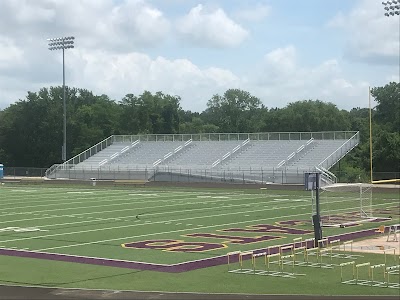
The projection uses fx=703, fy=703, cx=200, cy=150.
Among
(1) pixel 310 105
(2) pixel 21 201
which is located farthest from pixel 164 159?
(1) pixel 310 105

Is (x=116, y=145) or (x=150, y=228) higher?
(x=116, y=145)

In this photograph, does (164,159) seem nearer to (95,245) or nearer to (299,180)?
(299,180)

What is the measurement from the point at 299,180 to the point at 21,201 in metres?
22.1

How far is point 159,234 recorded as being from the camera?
73.3 ft

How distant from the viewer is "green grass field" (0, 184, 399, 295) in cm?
1373

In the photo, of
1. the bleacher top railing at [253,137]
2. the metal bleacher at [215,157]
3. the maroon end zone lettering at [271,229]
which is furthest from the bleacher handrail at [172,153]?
the maroon end zone lettering at [271,229]

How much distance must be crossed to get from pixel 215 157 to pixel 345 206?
31.7 meters

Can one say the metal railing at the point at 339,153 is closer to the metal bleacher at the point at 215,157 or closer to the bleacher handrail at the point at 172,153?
the metal bleacher at the point at 215,157

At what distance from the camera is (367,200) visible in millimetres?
36250

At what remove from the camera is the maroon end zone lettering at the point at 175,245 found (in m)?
18.7

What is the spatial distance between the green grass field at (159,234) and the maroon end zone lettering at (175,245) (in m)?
0.03

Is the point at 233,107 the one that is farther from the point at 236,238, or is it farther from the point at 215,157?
the point at 236,238

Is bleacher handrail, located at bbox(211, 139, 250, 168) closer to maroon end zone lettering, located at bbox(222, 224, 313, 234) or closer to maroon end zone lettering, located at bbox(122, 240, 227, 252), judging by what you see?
maroon end zone lettering, located at bbox(222, 224, 313, 234)

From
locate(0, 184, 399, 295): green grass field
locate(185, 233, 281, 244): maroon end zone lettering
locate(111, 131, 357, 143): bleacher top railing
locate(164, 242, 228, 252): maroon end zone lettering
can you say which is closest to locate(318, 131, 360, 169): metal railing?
locate(111, 131, 357, 143): bleacher top railing
